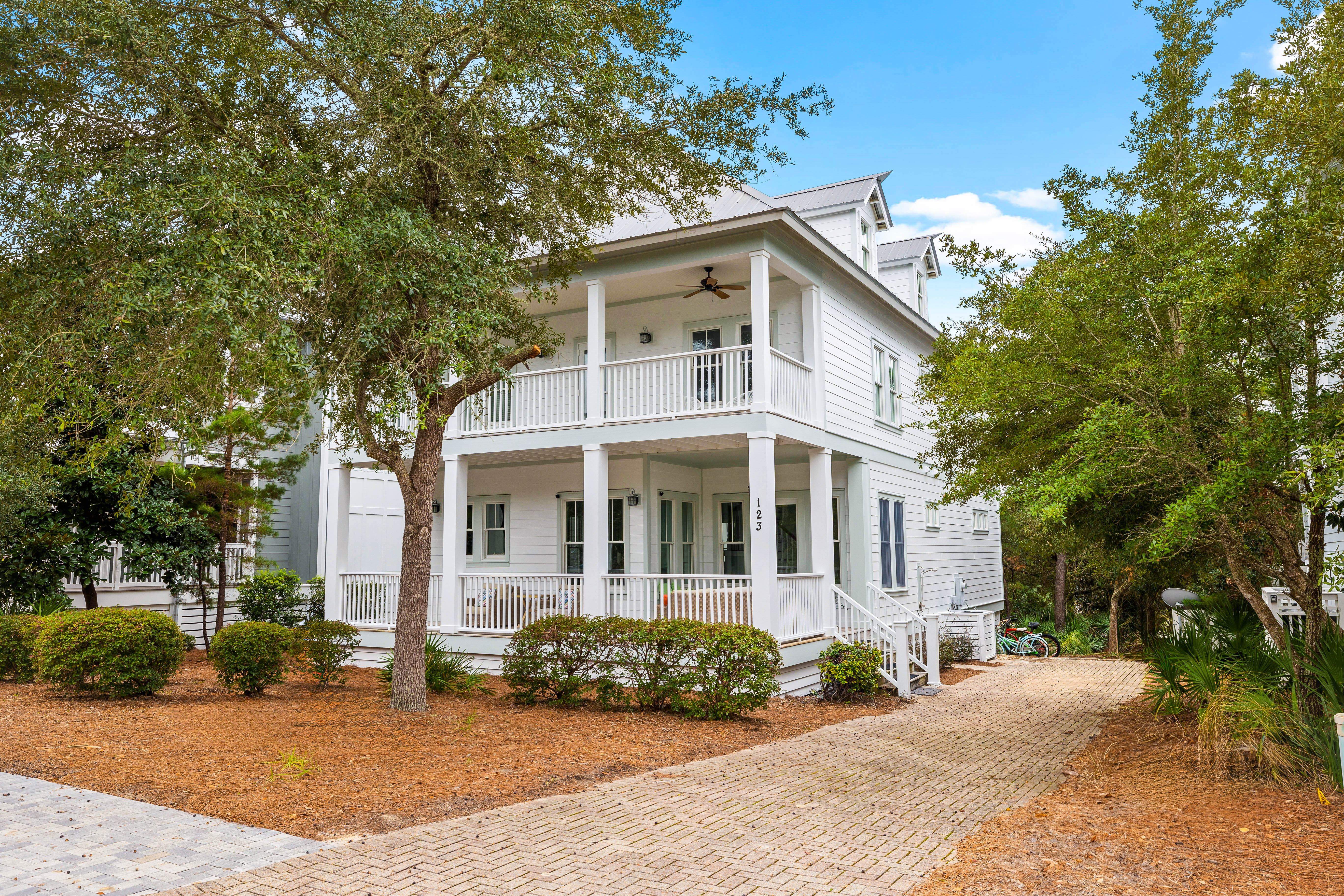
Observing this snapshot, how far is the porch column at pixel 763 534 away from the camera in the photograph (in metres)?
12.0

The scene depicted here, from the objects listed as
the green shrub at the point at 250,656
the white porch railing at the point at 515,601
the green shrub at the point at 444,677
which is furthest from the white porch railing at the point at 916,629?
the green shrub at the point at 250,656

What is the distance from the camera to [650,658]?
10562 millimetres

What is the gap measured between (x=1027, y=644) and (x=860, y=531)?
25.0 feet

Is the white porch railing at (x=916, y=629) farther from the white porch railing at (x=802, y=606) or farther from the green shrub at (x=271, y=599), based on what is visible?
the green shrub at (x=271, y=599)

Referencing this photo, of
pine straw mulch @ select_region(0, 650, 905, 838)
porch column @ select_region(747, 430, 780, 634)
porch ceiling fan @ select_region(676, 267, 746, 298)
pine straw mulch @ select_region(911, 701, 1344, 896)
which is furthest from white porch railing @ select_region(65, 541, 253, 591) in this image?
pine straw mulch @ select_region(911, 701, 1344, 896)

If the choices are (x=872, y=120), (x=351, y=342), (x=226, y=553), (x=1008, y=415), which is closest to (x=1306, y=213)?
(x=1008, y=415)

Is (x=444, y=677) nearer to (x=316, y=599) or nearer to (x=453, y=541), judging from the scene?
(x=453, y=541)

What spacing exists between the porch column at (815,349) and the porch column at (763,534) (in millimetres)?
1902

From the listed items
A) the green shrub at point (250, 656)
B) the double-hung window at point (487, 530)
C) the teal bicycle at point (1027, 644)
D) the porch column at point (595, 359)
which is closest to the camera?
the green shrub at point (250, 656)

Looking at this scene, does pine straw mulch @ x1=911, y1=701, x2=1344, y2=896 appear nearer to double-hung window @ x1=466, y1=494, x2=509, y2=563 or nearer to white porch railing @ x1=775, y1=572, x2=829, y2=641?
white porch railing @ x1=775, y1=572, x2=829, y2=641

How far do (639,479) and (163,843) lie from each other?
10.9m

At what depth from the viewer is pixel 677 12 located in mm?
9977

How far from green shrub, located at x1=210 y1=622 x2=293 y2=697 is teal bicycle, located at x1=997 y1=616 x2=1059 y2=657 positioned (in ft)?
52.3

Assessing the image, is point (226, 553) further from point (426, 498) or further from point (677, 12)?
point (677, 12)
